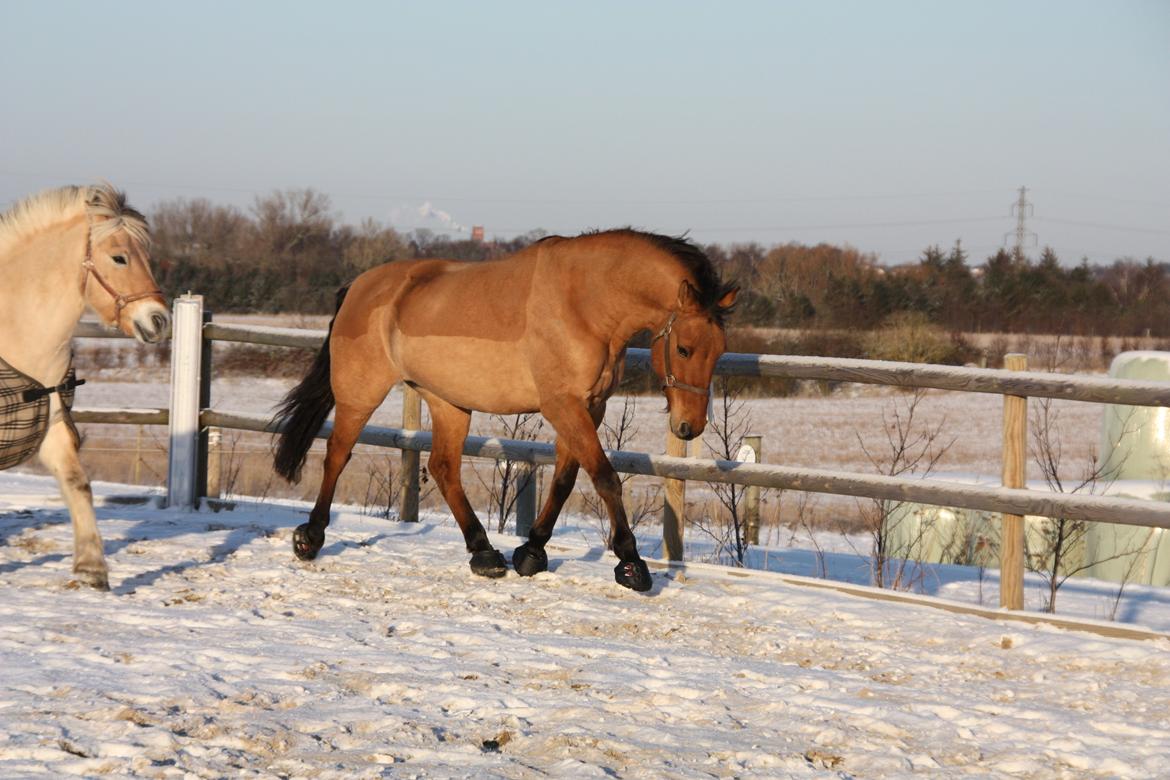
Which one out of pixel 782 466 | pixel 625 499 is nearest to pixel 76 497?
pixel 782 466

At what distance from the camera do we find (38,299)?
222 inches

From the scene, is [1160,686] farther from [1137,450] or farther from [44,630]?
→ [1137,450]

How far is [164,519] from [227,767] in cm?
499

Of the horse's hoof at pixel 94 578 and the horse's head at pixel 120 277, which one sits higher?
the horse's head at pixel 120 277

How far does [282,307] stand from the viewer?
3678cm

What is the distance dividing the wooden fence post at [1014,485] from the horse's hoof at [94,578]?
4.30m

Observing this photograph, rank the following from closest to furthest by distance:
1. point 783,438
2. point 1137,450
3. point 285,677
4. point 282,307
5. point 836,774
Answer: point 836,774 → point 285,677 → point 1137,450 → point 783,438 → point 282,307

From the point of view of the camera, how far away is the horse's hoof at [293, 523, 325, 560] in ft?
22.6

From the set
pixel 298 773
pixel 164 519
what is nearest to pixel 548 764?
pixel 298 773

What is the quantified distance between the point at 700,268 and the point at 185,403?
4067 millimetres

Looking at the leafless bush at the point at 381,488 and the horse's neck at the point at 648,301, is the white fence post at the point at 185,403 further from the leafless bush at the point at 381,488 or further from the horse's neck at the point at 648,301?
the horse's neck at the point at 648,301

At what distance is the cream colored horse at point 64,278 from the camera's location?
18.5 ft

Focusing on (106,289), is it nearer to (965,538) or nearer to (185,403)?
(185,403)

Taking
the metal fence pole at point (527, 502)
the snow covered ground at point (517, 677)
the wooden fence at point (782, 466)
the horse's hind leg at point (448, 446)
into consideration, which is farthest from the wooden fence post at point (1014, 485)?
the metal fence pole at point (527, 502)
